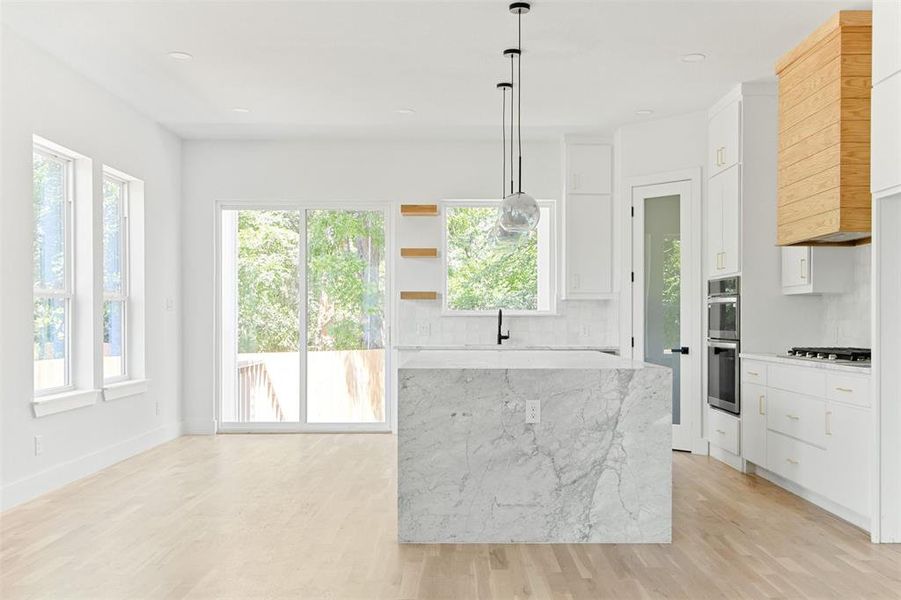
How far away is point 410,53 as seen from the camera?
5082 mm

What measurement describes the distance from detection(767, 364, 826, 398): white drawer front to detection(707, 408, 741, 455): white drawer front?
26.1 inches

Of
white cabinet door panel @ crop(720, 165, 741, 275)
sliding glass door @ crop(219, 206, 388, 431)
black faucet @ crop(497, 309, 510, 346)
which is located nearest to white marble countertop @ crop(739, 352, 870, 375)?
white cabinet door panel @ crop(720, 165, 741, 275)

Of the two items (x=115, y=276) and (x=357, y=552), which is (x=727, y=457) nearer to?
(x=357, y=552)

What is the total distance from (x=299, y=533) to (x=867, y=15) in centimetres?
398

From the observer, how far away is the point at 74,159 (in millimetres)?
5727

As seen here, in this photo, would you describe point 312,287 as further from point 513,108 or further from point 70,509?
point 70,509

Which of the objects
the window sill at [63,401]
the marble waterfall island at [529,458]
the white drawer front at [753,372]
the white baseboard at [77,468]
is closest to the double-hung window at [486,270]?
the white drawer front at [753,372]

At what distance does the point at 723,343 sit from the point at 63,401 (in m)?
4.53

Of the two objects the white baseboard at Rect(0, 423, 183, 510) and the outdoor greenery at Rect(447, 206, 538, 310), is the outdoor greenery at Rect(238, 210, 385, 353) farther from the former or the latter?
the white baseboard at Rect(0, 423, 183, 510)

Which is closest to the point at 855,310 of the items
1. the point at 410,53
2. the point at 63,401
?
A: the point at 410,53

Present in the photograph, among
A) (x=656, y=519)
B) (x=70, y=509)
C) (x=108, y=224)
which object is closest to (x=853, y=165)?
(x=656, y=519)

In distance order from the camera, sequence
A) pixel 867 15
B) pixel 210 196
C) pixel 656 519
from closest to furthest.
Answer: pixel 656 519 < pixel 867 15 < pixel 210 196

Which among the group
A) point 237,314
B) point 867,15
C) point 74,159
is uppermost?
point 867,15

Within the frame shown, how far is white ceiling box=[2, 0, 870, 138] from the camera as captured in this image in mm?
4383
